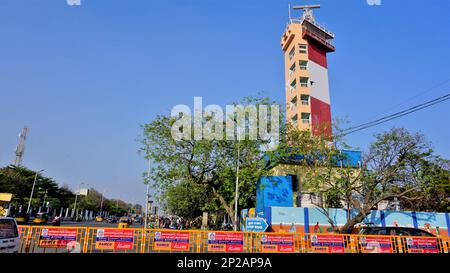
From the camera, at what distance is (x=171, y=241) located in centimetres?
1090

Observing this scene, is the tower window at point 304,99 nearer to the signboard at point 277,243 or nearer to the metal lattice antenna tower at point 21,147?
the signboard at point 277,243

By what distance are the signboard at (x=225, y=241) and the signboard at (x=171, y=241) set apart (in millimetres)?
901

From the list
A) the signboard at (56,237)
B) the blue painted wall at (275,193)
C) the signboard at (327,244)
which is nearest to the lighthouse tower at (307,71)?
the blue painted wall at (275,193)

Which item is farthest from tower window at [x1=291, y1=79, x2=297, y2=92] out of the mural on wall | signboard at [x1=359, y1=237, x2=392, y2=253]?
signboard at [x1=359, y1=237, x2=392, y2=253]

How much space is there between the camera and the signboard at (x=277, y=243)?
11599 millimetres

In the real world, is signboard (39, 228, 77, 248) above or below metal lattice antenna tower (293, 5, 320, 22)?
below

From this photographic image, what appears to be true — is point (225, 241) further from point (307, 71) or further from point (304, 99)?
point (307, 71)

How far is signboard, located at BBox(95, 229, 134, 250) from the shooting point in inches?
404

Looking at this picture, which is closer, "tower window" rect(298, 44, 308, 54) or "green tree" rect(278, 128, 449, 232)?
"green tree" rect(278, 128, 449, 232)

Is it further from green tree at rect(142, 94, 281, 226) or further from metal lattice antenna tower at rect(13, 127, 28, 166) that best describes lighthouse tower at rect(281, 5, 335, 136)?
metal lattice antenna tower at rect(13, 127, 28, 166)

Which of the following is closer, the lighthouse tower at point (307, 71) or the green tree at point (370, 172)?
the green tree at point (370, 172)

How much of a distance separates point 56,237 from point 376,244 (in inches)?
475
